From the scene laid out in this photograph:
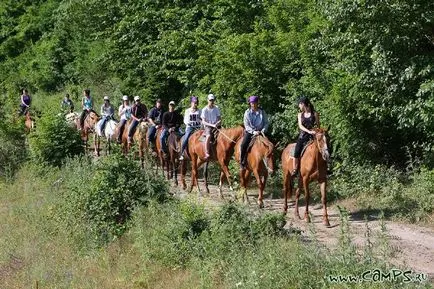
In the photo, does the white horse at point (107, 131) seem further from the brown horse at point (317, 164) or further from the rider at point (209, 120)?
the brown horse at point (317, 164)

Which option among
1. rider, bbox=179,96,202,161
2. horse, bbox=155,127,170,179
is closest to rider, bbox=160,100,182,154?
horse, bbox=155,127,170,179

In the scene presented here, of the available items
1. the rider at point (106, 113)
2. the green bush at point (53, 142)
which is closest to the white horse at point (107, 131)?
the rider at point (106, 113)

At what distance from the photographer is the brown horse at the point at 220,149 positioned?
17.7 meters

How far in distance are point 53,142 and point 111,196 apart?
298 inches

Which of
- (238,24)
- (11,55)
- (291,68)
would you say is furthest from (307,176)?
(11,55)

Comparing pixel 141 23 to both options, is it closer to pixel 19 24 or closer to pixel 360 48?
pixel 360 48

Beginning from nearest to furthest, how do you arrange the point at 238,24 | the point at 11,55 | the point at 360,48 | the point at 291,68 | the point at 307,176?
the point at 307,176
the point at 360,48
the point at 291,68
the point at 238,24
the point at 11,55

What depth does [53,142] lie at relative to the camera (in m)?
21.1

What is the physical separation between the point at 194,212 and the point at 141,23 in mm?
16616

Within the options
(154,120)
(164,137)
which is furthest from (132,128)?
(164,137)

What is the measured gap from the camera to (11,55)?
5100cm

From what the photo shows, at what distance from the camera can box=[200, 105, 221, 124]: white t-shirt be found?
60.4ft

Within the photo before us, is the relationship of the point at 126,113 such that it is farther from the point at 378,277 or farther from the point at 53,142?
the point at 378,277

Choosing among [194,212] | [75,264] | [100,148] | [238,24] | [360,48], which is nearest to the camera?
[194,212]
